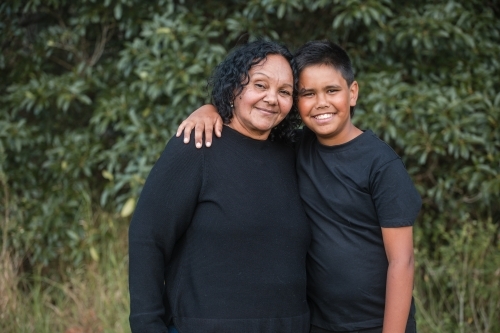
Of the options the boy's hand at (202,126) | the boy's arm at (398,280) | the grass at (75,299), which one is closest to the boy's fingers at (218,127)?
the boy's hand at (202,126)

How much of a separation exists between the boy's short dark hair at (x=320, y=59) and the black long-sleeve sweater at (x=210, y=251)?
0.48 m

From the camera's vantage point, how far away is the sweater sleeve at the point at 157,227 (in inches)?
87.7

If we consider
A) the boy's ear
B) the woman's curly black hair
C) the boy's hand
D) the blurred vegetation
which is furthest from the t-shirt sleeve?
the blurred vegetation

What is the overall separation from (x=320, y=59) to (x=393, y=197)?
0.62m

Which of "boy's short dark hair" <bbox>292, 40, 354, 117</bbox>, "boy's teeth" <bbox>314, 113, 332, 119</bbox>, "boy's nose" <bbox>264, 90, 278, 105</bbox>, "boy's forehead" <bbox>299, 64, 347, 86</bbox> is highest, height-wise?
"boy's short dark hair" <bbox>292, 40, 354, 117</bbox>

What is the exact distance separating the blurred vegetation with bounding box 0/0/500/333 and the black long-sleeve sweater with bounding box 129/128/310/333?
75.2 inches

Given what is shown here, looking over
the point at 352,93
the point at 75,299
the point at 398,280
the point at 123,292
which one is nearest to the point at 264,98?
the point at 352,93

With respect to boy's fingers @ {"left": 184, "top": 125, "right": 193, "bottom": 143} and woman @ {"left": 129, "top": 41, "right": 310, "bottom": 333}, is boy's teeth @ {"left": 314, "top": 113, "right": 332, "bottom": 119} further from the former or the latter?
boy's fingers @ {"left": 184, "top": 125, "right": 193, "bottom": 143}

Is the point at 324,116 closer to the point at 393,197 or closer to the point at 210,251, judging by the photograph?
the point at 393,197

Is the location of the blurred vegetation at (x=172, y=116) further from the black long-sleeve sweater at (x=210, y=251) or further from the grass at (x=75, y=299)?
the black long-sleeve sweater at (x=210, y=251)

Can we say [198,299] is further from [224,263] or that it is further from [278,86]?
[278,86]

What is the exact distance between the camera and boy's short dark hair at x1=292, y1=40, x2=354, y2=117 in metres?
2.50

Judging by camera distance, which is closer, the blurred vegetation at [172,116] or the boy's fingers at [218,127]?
the boy's fingers at [218,127]

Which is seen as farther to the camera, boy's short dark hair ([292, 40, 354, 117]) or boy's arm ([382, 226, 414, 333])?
boy's short dark hair ([292, 40, 354, 117])
